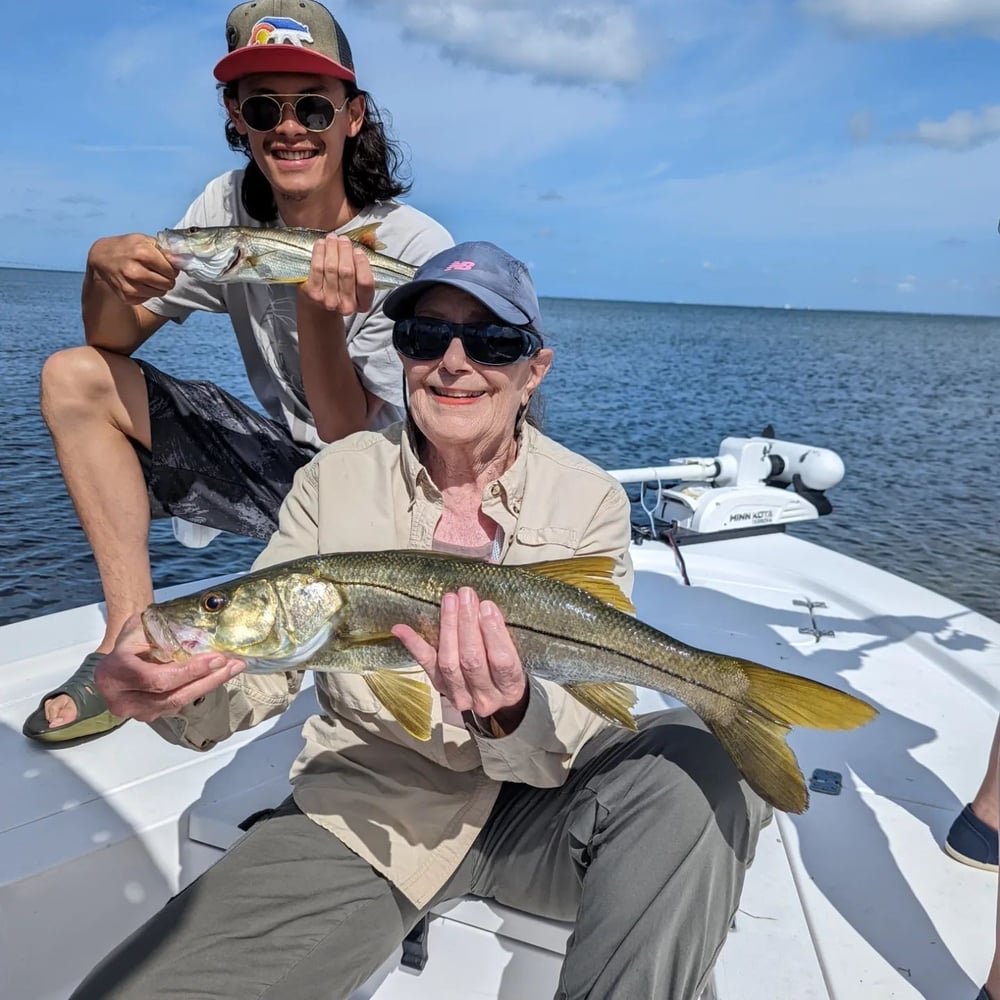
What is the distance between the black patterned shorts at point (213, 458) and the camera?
424cm

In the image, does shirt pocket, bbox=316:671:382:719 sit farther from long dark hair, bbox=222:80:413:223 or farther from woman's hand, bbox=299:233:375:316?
long dark hair, bbox=222:80:413:223

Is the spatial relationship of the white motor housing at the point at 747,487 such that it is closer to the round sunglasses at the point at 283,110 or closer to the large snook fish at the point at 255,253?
the large snook fish at the point at 255,253

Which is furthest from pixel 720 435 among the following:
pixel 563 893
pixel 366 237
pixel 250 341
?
pixel 563 893

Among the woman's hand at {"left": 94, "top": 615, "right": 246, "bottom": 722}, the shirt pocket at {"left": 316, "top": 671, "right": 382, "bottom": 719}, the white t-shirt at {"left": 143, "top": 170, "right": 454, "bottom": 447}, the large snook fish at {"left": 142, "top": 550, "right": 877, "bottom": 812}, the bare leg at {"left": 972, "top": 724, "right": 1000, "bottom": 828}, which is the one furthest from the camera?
the white t-shirt at {"left": 143, "top": 170, "right": 454, "bottom": 447}

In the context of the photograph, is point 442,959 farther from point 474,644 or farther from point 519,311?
point 519,311

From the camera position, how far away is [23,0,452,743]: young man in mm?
3707

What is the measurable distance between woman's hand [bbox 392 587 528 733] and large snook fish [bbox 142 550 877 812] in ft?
0.22

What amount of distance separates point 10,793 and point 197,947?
1.64 metres

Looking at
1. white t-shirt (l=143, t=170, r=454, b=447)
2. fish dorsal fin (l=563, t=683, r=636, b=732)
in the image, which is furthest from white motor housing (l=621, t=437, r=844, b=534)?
fish dorsal fin (l=563, t=683, r=636, b=732)

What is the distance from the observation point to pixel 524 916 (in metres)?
2.73

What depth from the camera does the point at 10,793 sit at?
3311mm

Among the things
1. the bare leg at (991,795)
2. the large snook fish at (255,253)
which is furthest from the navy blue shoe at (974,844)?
the large snook fish at (255,253)

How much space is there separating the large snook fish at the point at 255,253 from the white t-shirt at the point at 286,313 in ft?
1.44

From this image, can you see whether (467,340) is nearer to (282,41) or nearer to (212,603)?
(212,603)
